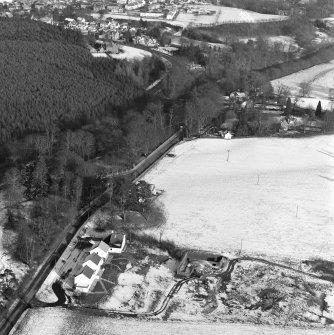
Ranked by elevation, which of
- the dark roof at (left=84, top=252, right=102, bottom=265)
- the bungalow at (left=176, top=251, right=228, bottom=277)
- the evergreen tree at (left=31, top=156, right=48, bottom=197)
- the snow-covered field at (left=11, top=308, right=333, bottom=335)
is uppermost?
the evergreen tree at (left=31, top=156, right=48, bottom=197)

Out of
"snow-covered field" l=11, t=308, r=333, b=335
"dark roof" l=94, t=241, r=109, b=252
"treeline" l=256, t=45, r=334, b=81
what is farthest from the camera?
"treeline" l=256, t=45, r=334, b=81

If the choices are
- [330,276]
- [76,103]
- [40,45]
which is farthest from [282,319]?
[40,45]

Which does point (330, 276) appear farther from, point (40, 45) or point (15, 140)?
point (40, 45)

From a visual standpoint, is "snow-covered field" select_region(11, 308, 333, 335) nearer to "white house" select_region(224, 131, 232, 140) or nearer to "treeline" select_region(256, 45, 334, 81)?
"white house" select_region(224, 131, 232, 140)

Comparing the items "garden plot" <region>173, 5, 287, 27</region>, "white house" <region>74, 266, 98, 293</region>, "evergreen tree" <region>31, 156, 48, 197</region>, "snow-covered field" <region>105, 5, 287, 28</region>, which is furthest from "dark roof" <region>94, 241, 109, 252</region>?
"garden plot" <region>173, 5, 287, 27</region>

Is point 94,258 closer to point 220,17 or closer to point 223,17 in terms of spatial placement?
point 220,17

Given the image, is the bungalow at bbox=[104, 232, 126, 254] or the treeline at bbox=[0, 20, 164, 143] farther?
the treeline at bbox=[0, 20, 164, 143]
